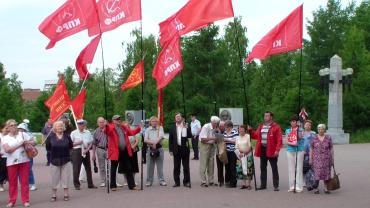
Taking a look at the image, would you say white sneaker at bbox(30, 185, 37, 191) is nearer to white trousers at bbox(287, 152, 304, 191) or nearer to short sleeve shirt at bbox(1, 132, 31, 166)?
short sleeve shirt at bbox(1, 132, 31, 166)

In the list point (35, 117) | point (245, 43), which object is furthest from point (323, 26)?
point (35, 117)

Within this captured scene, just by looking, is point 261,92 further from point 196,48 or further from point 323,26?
point 196,48

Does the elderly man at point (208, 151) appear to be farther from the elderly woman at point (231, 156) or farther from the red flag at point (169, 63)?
the red flag at point (169, 63)

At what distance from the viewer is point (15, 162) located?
447 inches

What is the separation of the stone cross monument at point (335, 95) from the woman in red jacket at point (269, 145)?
2030 centimetres

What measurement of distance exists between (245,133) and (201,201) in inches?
110

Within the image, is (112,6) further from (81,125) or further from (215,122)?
(215,122)

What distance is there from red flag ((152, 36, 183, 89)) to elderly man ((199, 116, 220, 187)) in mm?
1584

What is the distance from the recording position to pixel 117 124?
531 inches

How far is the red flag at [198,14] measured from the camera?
13086mm

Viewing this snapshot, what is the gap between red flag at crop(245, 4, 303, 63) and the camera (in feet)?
41.7

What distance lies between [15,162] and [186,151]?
4374mm

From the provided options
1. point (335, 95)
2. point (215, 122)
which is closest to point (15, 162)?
point (215, 122)

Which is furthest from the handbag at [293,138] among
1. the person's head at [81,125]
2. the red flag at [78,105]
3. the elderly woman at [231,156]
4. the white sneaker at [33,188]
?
the white sneaker at [33,188]
